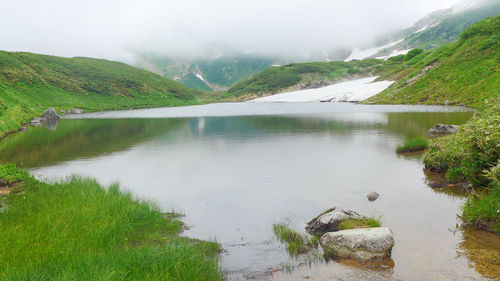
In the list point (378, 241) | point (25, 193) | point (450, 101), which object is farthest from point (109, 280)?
point (450, 101)

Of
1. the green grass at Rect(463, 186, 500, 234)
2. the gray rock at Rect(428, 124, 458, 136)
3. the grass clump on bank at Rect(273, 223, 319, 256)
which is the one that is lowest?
the grass clump on bank at Rect(273, 223, 319, 256)

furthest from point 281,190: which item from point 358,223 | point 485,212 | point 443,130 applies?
point 443,130

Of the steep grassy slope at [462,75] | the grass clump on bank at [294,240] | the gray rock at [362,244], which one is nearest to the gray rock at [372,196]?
the gray rock at [362,244]

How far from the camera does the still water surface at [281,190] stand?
11.0 metres

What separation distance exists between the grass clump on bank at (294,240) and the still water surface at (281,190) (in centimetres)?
35

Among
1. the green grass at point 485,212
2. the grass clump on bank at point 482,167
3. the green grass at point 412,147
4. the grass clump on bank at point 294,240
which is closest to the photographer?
the grass clump on bank at point 294,240

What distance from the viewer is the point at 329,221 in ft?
44.9

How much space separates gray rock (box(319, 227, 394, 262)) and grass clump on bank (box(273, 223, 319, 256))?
66cm

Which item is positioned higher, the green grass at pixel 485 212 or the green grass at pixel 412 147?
the green grass at pixel 412 147

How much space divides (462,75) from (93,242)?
363 feet

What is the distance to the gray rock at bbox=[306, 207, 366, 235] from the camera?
13.6 m

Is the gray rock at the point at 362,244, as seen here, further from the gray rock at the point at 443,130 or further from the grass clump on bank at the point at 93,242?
the gray rock at the point at 443,130

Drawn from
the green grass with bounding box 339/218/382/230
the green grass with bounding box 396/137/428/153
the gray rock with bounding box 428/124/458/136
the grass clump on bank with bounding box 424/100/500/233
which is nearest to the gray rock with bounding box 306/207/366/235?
the green grass with bounding box 339/218/382/230

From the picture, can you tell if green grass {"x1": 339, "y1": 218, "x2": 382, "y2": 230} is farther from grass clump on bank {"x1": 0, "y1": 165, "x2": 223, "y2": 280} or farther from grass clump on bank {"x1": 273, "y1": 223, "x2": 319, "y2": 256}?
grass clump on bank {"x1": 0, "y1": 165, "x2": 223, "y2": 280}
